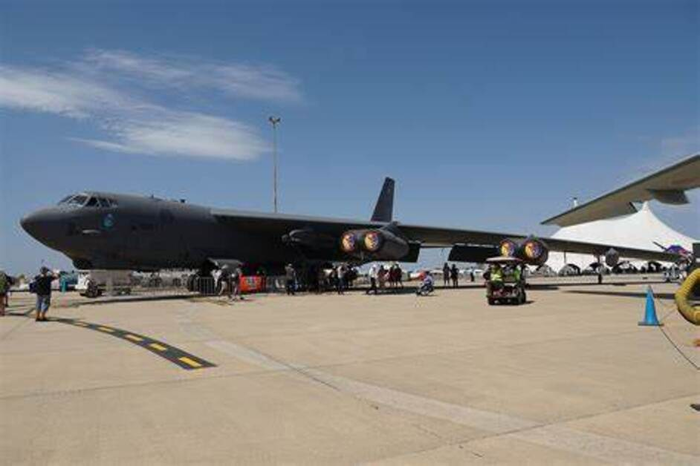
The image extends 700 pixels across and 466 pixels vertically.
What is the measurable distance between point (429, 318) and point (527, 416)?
31.7ft

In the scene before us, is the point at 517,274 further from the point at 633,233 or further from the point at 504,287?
the point at 633,233

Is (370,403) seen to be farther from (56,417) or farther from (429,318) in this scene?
(429,318)

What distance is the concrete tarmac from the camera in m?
5.00

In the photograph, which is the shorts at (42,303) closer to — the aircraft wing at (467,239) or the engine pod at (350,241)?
the engine pod at (350,241)

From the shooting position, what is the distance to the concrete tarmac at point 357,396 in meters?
5.00

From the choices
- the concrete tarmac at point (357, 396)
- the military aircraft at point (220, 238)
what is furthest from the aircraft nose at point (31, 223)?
the concrete tarmac at point (357, 396)

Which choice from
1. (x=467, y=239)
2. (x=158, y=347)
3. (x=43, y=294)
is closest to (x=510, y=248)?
(x=467, y=239)

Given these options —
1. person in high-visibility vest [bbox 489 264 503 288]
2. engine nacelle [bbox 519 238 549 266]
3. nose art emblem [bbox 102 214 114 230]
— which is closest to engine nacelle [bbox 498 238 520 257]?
engine nacelle [bbox 519 238 549 266]

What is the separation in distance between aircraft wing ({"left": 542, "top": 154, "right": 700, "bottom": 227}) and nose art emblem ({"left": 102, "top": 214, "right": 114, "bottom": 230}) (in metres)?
17.0

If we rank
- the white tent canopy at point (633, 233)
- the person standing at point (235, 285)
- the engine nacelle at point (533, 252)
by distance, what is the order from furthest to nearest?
the white tent canopy at point (633, 233) < the engine nacelle at point (533, 252) < the person standing at point (235, 285)

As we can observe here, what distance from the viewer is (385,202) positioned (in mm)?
40344

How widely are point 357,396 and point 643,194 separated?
17471 mm

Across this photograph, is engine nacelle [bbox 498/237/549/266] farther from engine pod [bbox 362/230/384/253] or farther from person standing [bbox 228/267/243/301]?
person standing [bbox 228/267/243/301]

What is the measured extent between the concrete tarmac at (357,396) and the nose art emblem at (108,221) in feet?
34.7
